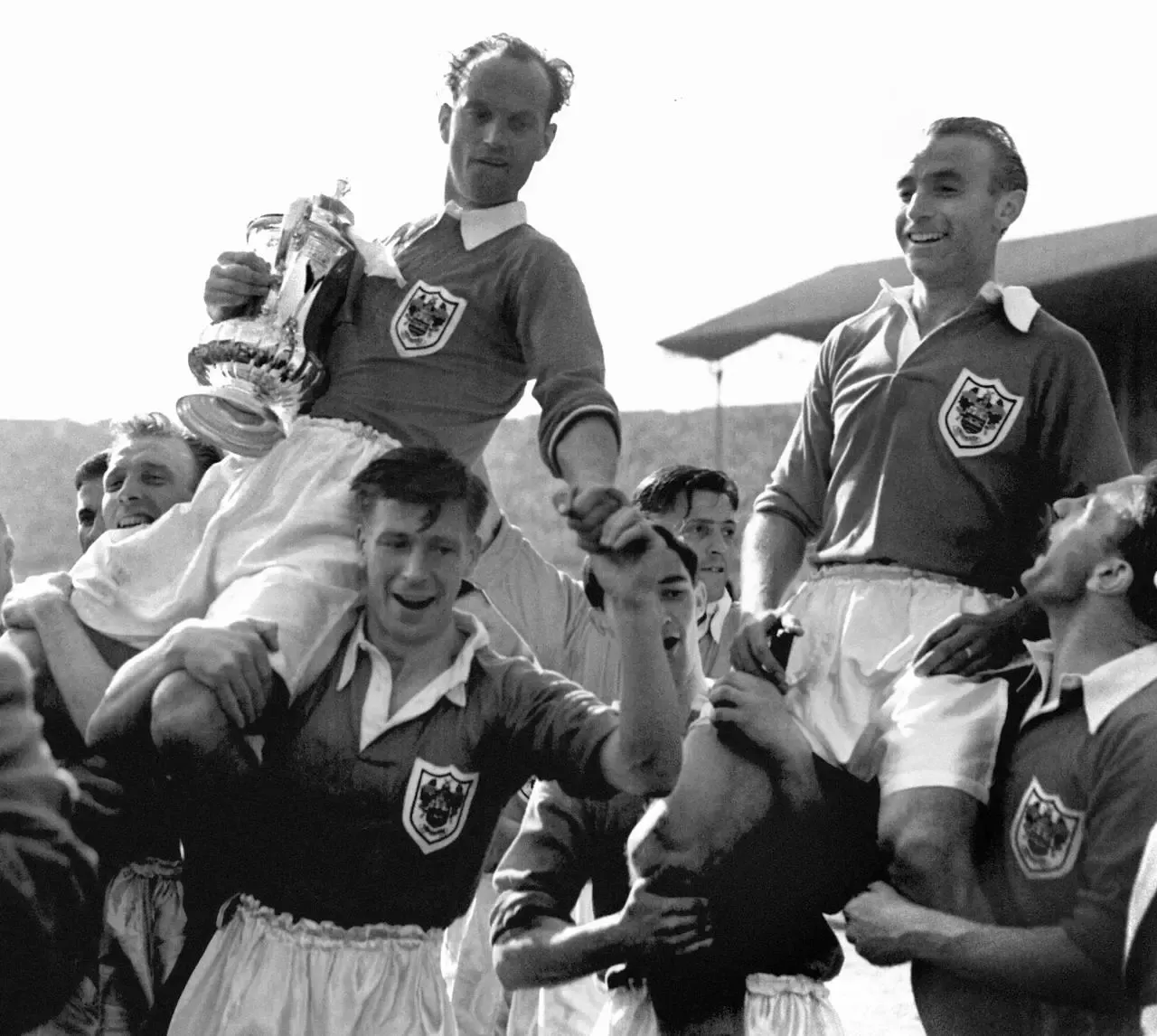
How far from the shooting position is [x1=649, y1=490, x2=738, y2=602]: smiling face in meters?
4.09

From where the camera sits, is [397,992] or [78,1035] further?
[78,1035]

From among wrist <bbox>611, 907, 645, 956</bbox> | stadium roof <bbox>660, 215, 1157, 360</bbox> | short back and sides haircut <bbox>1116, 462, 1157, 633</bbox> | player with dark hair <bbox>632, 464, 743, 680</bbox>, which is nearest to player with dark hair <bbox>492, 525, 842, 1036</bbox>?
wrist <bbox>611, 907, 645, 956</bbox>

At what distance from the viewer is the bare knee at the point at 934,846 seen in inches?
91.2

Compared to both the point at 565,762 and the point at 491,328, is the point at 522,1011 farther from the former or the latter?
the point at 491,328

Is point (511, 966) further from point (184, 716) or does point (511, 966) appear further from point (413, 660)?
point (184, 716)

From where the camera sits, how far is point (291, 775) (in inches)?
102

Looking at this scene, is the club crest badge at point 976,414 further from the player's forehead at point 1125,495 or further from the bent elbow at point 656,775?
the bent elbow at point 656,775

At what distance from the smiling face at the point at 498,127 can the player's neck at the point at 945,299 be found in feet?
2.11

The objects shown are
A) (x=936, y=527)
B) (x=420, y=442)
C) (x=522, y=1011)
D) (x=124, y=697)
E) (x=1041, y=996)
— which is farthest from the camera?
(x=522, y=1011)

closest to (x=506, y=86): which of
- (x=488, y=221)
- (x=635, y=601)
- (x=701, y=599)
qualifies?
(x=488, y=221)

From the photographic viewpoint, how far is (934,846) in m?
2.33

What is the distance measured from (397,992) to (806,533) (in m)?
0.93

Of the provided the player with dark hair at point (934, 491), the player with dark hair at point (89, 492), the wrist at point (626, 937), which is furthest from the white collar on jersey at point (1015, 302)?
the player with dark hair at point (89, 492)

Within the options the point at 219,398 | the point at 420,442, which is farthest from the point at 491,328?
the point at 219,398
